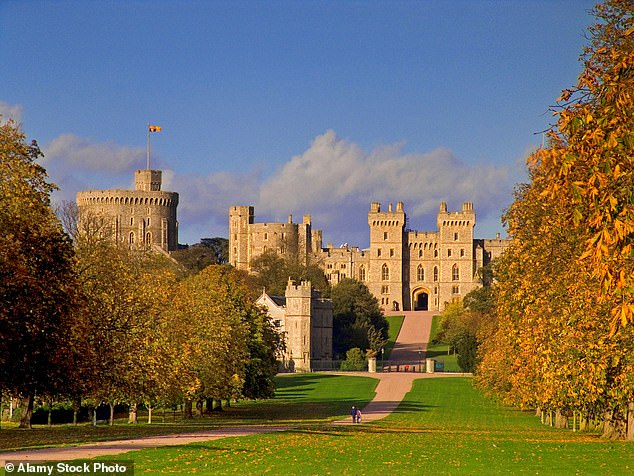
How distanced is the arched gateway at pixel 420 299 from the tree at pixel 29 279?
12892 cm

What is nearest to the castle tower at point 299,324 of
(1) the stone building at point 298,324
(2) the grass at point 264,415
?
(1) the stone building at point 298,324

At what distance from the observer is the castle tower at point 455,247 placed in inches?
6073

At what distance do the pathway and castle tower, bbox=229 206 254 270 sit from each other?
2991 centimetres

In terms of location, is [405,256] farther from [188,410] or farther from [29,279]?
[29,279]

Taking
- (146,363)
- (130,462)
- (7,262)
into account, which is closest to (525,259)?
(146,363)

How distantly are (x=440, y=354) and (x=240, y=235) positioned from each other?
59.0 meters

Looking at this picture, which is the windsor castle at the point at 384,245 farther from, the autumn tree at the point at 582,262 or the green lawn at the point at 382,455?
the green lawn at the point at 382,455

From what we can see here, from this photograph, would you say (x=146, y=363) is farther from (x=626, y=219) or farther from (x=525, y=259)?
(x=626, y=219)

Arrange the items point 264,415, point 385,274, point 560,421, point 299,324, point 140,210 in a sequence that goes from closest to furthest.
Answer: point 560,421 < point 264,415 < point 299,324 < point 140,210 < point 385,274

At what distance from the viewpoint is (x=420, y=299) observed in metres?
161

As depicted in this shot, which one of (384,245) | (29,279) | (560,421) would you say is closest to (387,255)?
(384,245)

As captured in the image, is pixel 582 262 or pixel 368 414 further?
pixel 368 414

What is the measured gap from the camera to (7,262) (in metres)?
25.7

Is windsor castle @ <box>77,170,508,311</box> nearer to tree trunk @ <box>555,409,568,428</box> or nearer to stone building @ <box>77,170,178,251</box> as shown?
stone building @ <box>77,170,178,251</box>
